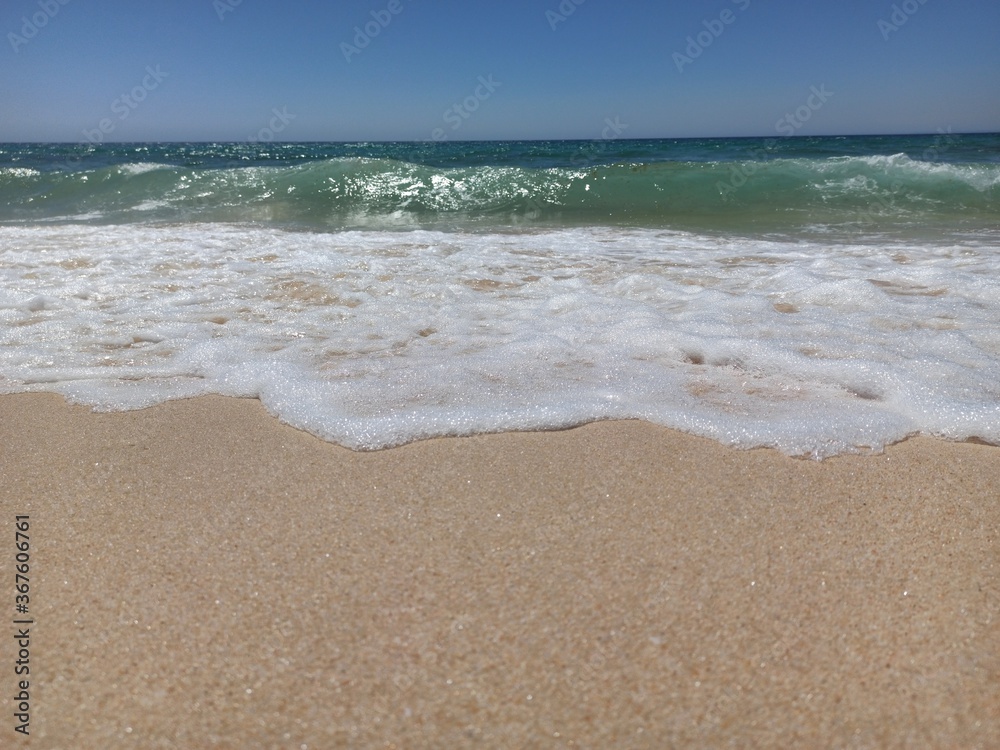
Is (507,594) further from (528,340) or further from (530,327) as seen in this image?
(530,327)

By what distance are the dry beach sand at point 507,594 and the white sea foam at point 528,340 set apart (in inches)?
6.1

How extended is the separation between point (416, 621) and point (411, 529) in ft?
0.86

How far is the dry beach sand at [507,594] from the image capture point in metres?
0.91

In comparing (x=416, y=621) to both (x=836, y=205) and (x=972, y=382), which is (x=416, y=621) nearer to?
(x=972, y=382)

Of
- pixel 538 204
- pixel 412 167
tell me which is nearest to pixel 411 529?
pixel 538 204

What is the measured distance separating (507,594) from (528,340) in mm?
1398

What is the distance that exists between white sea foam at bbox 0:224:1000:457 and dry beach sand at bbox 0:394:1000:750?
16 centimetres

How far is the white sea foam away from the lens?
1.80m

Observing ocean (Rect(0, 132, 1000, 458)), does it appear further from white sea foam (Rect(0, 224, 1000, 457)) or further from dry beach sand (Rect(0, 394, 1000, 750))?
dry beach sand (Rect(0, 394, 1000, 750))

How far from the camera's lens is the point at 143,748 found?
0.88m

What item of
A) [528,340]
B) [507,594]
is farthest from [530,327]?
[507,594]

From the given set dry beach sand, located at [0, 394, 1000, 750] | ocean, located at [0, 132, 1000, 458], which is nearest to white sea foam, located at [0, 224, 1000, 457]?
ocean, located at [0, 132, 1000, 458]

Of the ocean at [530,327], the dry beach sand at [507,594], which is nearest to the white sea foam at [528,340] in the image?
the ocean at [530,327]

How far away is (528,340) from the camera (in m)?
2.44
